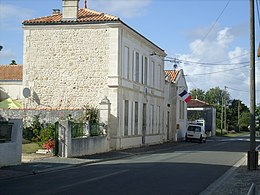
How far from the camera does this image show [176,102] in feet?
170

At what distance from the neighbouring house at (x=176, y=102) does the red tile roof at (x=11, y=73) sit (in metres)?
17.4

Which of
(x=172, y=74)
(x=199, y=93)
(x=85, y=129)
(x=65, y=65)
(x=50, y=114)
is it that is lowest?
(x=85, y=129)

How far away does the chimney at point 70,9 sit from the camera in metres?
32.9

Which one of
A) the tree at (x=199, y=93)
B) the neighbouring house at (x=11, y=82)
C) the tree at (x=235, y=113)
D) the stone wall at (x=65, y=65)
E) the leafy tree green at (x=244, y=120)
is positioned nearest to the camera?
the stone wall at (x=65, y=65)

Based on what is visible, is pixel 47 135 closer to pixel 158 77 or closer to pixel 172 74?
pixel 158 77

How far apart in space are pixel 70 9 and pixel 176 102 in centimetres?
2203

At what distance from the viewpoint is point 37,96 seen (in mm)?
33625

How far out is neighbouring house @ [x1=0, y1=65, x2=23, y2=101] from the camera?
164 feet

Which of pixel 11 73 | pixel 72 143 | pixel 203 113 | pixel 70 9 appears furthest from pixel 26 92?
pixel 203 113

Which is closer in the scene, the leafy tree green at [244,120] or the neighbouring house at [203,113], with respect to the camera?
the neighbouring house at [203,113]

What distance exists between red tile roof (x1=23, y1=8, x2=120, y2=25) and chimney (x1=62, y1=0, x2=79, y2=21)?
1.22 feet

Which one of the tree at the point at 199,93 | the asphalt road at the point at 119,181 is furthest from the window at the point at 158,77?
the tree at the point at 199,93

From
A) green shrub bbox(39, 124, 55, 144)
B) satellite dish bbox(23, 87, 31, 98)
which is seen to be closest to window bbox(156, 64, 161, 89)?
satellite dish bbox(23, 87, 31, 98)

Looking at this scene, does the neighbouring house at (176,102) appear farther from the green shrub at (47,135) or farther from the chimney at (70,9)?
the green shrub at (47,135)
